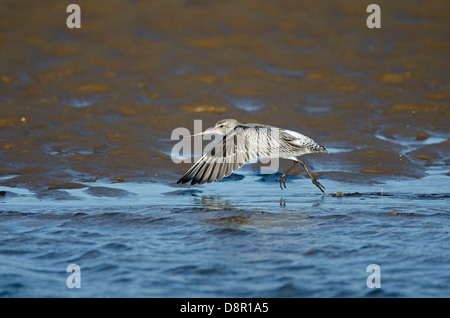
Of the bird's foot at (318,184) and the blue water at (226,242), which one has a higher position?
the bird's foot at (318,184)

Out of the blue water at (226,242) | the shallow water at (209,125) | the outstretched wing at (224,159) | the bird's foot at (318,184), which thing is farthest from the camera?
the bird's foot at (318,184)

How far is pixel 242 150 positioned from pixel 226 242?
1877mm

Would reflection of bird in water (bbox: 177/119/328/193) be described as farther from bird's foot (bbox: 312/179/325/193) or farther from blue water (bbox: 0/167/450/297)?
blue water (bbox: 0/167/450/297)

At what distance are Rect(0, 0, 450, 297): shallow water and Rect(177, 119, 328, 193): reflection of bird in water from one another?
0.36 metres

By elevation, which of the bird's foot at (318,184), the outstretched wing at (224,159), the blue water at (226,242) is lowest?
the blue water at (226,242)

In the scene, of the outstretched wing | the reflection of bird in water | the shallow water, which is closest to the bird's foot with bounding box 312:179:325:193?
the reflection of bird in water

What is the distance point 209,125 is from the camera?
10289mm

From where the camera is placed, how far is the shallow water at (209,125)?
16.6 feet

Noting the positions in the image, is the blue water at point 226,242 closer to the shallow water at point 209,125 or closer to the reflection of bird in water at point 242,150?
the shallow water at point 209,125

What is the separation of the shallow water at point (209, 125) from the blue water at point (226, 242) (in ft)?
0.07

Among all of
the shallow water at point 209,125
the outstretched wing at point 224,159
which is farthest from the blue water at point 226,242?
the outstretched wing at point 224,159

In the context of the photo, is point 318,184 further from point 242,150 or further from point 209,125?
point 209,125

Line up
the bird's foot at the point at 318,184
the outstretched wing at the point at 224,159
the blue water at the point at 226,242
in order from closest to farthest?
→ the blue water at the point at 226,242 < the outstretched wing at the point at 224,159 < the bird's foot at the point at 318,184
